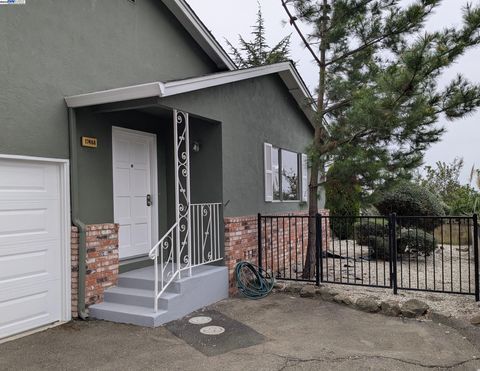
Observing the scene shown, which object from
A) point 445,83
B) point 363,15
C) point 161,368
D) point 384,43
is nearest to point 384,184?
point 445,83

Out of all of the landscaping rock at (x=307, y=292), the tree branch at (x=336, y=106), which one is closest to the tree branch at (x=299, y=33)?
the tree branch at (x=336, y=106)

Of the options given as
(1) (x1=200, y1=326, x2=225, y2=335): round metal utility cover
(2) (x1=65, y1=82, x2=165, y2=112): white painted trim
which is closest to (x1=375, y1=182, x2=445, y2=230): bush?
(1) (x1=200, y1=326, x2=225, y2=335): round metal utility cover

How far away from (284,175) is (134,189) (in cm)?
390

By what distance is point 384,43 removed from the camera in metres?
Result: 6.87

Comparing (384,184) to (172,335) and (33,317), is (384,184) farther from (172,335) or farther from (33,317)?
(33,317)

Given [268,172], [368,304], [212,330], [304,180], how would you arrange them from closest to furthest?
[212,330], [368,304], [268,172], [304,180]

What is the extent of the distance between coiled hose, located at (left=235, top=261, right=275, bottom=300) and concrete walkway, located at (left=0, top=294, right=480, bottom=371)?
1.08 meters

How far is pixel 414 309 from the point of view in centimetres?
521

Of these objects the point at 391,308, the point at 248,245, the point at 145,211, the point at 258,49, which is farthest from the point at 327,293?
the point at 258,49

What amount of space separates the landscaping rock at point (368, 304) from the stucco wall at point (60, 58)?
14.5ft

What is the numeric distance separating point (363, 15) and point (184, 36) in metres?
3.31

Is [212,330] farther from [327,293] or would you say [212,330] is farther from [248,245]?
[248,245]

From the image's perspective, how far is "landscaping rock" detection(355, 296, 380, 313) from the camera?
5480 mm

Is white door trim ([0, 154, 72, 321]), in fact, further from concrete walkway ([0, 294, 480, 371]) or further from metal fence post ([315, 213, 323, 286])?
metal fence post ([315, 213, 323, 286])
